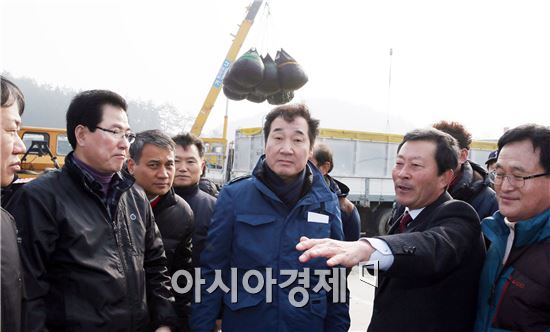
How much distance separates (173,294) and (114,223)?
691mm

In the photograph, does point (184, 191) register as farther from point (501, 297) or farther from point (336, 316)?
point (501, 297)

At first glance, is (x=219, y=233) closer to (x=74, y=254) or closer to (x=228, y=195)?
(x=228, y=195)

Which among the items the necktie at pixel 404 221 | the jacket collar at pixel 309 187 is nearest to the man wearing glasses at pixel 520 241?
the necktie at pixel 404 221

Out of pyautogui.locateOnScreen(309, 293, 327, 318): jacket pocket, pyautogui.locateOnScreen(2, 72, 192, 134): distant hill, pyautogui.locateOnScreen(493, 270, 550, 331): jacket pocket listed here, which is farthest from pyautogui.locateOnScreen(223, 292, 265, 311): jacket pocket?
pyautogui.locateOnScreen(2, 72, 192, 134): distant hill

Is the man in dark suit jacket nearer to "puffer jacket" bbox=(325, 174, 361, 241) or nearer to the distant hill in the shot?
"puffer jacket" bbox=(325, 174, 361, 241)

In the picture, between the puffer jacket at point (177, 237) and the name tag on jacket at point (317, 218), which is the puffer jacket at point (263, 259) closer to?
the name tag on jacket at point (317, 218)

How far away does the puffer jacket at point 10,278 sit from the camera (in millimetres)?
1416

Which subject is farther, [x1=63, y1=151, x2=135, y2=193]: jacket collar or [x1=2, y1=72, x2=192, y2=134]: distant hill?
[x1=2, y1=72, x2=192, y2=134]: distant hill

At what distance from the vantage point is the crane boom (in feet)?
37.2

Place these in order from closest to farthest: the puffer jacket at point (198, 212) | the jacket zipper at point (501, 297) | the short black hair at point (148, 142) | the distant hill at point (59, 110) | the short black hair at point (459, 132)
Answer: the jacket zipper at point (501, 297), the short black hair at point (148, 142), the puffer jacket at point (198, 212), the short black hair at point (459, 132), the distant hill at point (59, 110)

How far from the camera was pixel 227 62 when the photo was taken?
38.0ft

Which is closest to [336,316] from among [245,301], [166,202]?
[245,301]

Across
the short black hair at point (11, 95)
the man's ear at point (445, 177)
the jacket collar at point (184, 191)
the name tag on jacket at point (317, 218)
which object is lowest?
the jacket collar at point (184, 191)

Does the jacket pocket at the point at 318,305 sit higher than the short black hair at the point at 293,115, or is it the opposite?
the short black hair at the point at 293,115
